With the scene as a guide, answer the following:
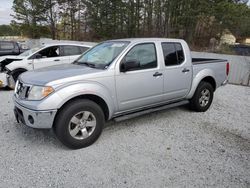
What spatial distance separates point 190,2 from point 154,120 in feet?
43.1

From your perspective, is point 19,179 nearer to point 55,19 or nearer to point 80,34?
point 80,34

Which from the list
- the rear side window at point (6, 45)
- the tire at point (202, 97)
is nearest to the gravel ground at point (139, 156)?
the tire at point (202, 97)

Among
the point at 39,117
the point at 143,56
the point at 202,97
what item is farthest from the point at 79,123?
the point at 202,97

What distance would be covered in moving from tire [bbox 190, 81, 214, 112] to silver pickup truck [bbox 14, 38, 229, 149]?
35mm

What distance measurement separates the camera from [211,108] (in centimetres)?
568

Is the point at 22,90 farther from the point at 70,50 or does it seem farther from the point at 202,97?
the point at 70,50

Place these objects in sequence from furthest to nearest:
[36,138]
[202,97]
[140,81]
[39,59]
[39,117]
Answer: [39,59]
[202,97]
[140,81]
[36,138]
[39,117]

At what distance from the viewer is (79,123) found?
346 centimetres

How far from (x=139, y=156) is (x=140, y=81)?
1.34m

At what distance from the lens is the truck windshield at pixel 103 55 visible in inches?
153

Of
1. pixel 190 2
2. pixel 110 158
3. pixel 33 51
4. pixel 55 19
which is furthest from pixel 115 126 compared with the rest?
pixel 55 19

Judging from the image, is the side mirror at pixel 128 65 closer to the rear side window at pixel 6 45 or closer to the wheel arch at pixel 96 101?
the wheel arch at pixel 96 101

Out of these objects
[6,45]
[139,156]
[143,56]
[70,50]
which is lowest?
[139,156]

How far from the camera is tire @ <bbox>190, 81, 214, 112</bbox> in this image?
5.12 meters
